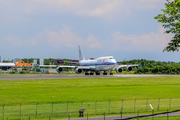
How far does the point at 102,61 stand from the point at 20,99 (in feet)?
209

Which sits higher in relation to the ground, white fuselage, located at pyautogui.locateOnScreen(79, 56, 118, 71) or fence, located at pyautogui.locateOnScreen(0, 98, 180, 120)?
white fuselage, located at pyautogui.locateOnScreen(79, 56, 118, 71)

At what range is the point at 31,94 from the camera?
52375 millimetres

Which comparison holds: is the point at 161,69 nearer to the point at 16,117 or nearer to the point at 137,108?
the point at 137,108

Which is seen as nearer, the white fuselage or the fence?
the fence

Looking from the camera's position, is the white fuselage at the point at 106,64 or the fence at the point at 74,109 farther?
the white fuselage at the point at 106,64

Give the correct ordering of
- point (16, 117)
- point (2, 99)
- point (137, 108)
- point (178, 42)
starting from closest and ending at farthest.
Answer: point (16, 117) → point (178, 42) → point (137, 108) → point (2, 99)

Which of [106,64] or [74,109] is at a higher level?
[106,64]

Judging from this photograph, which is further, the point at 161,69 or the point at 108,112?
the point at 161,69

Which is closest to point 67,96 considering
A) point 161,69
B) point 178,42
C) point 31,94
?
point 31,94

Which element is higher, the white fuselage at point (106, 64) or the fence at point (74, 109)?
the white fuselage at point (106, 64)

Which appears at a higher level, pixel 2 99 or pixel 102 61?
pixel 102 61

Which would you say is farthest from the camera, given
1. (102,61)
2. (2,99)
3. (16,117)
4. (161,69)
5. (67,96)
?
(161,69)

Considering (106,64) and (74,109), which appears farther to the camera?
(106,64)

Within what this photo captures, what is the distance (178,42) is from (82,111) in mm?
14870
